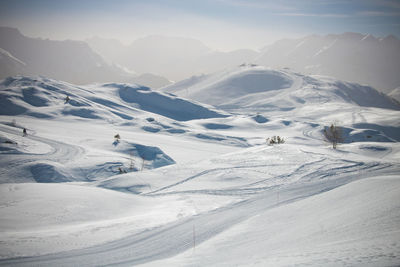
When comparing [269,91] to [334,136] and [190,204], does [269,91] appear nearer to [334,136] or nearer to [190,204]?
[334,136]

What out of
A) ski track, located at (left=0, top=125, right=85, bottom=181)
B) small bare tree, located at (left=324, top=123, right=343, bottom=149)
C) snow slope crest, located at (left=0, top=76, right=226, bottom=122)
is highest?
snow slope crest, located at (left=0, top=76, right=226, bottom=122)

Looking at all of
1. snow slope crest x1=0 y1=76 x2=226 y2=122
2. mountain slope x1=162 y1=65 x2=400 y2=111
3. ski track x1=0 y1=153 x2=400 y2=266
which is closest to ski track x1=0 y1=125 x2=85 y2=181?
ski track x1=0 y1=153 x2=400 y2=266

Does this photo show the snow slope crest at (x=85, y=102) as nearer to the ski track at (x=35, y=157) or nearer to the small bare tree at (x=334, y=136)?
the ski track at (x=35, y=157)

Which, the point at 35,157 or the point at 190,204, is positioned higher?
the point at 35,157

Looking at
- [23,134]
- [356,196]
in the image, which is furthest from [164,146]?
[356,196]

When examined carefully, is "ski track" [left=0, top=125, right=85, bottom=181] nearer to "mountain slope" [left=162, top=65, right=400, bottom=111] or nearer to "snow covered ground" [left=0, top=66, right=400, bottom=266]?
"snow covered ground" [left=0, top=66, right=400, bottom=266]

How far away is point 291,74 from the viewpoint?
76.8m

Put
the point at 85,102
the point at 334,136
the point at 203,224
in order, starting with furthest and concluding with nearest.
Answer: the point at 85,102 → the point at 334,136 → the point at 203,224

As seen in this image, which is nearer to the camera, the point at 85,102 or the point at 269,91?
the point at 85,102

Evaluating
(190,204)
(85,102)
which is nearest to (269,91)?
(85,102)

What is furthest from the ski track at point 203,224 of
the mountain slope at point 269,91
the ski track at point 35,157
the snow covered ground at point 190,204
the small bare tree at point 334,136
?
the mountain slope at point 269,91

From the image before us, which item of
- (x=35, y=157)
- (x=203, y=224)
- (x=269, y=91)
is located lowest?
(x=203, y=224)

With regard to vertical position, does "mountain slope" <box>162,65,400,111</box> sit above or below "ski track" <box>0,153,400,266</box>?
above

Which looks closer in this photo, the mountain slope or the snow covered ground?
the snow covered ground
